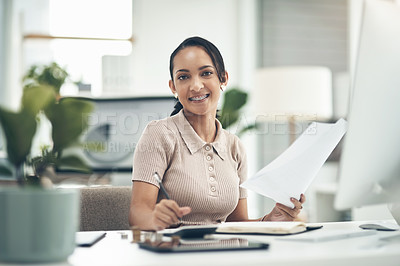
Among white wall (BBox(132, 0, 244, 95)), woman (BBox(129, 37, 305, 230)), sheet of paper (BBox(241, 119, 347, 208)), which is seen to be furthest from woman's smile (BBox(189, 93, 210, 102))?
white wall (BBox(132, 0, 244, 95))

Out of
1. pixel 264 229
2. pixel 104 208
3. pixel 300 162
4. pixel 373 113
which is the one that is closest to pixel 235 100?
pixel 104 208

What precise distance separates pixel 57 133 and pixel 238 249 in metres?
0.33

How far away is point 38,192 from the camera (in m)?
0.75

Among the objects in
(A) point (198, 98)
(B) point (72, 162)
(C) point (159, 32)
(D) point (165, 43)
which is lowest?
(B) point (72, 162)

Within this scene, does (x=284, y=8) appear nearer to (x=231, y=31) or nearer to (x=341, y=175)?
(x=231, y=31)

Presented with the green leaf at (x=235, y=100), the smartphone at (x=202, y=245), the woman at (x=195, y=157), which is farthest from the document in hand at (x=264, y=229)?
the green leaf at (x=235, y=100)

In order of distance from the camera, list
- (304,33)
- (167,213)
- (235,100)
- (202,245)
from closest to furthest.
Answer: (202,245), (167,213), (235,100), (304,33)

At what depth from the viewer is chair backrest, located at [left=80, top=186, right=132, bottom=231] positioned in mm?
1538

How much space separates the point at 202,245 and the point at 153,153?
680 mm

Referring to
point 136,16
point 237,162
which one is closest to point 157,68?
point 136,16

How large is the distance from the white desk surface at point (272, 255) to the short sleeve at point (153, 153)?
542 millimetres

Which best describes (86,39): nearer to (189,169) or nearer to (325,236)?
(189,169)

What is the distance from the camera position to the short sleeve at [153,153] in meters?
1.49

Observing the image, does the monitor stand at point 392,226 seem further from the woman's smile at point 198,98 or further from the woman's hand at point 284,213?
the woman's smile at point 198,98
